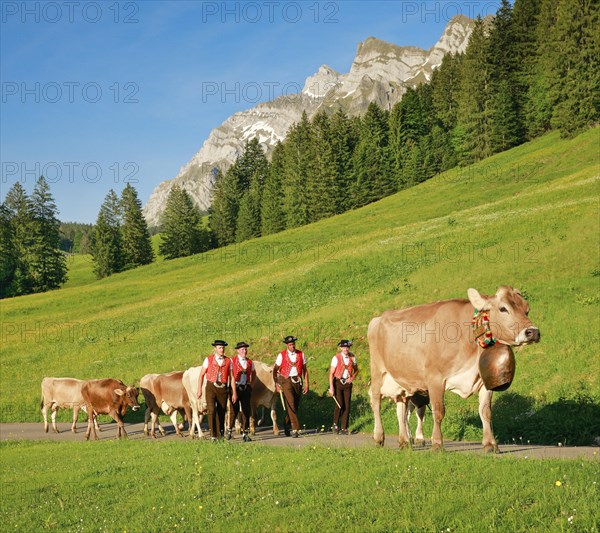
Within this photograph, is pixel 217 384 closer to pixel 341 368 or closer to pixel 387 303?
pixel 341 368

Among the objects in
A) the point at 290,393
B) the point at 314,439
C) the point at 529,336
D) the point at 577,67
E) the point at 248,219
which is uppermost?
the point at 577,67

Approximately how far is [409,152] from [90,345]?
2487 inches

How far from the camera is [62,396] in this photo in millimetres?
23875

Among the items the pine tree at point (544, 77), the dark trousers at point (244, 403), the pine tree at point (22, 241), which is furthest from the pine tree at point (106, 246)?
the dark trousers at point (244, 403)

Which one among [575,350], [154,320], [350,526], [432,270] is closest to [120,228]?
[154,320]

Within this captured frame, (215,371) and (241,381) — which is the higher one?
(215,371)

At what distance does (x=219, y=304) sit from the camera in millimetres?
40250

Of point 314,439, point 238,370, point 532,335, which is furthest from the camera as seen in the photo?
point 238,370

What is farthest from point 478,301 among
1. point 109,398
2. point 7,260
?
point 7,260

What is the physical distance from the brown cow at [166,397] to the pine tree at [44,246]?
74.9 metres

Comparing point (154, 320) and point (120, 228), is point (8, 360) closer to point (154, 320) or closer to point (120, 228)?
point (154, 320)

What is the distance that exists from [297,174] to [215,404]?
82.6m

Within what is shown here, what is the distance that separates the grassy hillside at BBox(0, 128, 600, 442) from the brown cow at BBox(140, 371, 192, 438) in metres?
4.40

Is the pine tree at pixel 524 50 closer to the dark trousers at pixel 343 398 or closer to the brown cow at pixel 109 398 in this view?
the dark trousers at pixel 343 398
